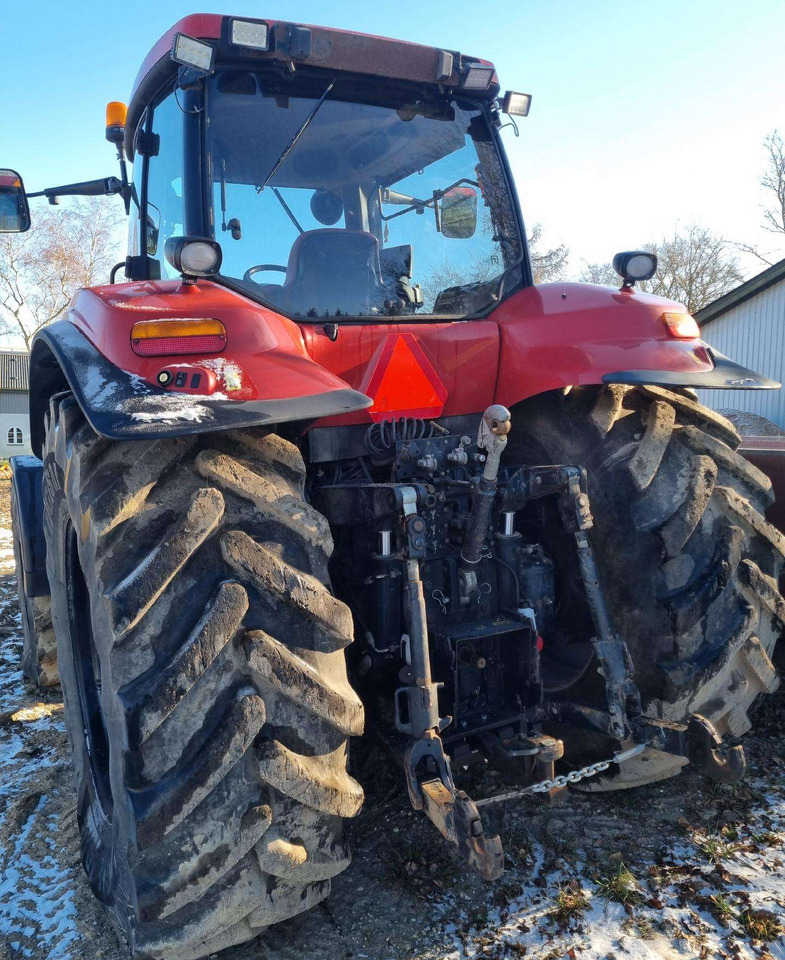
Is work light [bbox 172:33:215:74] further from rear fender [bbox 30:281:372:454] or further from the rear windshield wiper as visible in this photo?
rear fender [bbox 30:281:372:454]

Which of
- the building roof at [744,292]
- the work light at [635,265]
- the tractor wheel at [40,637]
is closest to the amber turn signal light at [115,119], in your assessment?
the tractor wheel at [40,637]

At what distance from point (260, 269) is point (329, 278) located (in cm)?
23

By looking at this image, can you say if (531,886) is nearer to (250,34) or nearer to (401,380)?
(401,380)

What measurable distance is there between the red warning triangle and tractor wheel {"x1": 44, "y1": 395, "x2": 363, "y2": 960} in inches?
22.6

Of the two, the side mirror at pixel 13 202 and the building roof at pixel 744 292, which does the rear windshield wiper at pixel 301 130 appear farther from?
the building roof at pixel 744 292

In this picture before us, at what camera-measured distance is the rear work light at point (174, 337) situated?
2.02m

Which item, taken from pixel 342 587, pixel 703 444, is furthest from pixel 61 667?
pixel 703 444

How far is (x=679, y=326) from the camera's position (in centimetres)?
274

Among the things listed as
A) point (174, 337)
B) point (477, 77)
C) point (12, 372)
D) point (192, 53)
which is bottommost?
point (174, 337)

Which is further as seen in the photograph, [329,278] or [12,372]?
[12,372]

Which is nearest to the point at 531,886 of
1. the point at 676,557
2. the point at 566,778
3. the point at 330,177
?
the point at 566,778

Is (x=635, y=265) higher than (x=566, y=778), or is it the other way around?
(x=635, y=265)

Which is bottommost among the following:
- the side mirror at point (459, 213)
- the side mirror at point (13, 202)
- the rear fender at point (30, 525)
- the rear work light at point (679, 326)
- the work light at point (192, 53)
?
the rear fender at point (30, 525)

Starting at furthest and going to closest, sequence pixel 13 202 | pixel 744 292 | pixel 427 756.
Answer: pixel 744 292, pixel 13 202, pixel 427 756
